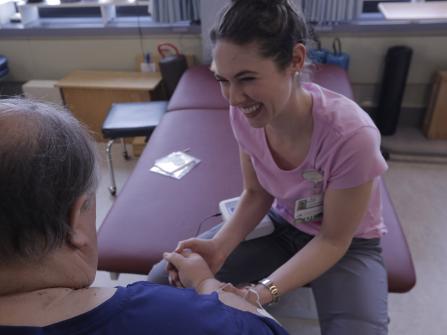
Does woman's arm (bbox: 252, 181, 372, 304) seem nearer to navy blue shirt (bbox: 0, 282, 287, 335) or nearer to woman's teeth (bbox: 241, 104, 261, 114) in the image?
woman's teeth (bbox: 241, 104, 261, 114)

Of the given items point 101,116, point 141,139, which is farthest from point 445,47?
point 101,116

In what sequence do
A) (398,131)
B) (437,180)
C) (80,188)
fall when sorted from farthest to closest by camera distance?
1. (398,131)
2. (437,180)
3. (80,188)

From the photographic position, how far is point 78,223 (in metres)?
0.61

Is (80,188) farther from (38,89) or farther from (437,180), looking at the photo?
(38,89)

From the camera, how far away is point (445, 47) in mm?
2754

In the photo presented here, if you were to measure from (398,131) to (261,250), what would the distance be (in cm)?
205

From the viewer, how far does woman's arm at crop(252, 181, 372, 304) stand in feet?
3.52

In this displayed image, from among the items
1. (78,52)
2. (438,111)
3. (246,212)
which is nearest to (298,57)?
(246,212)

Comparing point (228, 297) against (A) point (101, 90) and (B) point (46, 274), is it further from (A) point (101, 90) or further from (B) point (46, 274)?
(A) point (101, 90)

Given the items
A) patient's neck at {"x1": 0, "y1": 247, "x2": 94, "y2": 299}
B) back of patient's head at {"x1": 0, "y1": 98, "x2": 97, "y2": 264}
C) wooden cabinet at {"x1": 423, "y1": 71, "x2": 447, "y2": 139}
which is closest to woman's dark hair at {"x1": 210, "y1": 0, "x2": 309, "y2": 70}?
back of patient's head at {"x1": 0, "y1": 98, "x2": 97, "y2": 264}

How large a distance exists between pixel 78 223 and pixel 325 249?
0.73m

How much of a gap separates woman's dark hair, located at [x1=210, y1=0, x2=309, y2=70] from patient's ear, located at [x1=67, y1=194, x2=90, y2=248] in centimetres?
60

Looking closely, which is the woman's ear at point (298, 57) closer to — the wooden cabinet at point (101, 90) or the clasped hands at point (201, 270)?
the clasped hands at point (201, 270)

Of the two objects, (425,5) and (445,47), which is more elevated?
(425,5)
